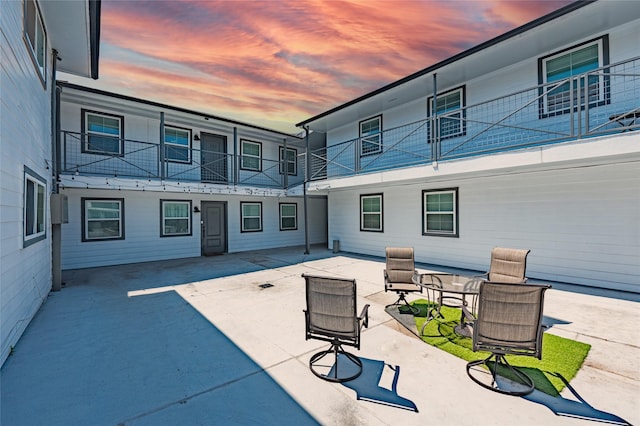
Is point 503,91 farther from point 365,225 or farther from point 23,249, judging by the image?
point 23,249

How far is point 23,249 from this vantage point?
4.50m

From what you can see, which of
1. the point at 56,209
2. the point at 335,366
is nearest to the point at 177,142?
the point at 56,209

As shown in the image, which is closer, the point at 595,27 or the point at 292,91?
the point at 595,27

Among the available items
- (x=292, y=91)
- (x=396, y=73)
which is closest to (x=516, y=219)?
(x=396, y=73)

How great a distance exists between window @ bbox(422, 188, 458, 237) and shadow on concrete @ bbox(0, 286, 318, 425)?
7631 mm

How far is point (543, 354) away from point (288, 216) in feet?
41.3

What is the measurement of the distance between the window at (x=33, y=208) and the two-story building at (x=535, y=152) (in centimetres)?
778

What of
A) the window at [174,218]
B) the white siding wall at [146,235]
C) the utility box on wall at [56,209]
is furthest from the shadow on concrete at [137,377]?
the window at [174,218]

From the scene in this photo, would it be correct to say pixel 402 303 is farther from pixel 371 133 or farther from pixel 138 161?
pixel 138 161

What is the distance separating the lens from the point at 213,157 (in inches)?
505

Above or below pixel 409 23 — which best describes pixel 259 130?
below

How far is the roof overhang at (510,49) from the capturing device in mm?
5965

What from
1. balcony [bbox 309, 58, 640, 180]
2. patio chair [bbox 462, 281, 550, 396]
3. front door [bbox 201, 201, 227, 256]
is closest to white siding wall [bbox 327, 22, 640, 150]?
balcony [bbox 309, 58, 640, 180]

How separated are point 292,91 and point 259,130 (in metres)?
4.21
